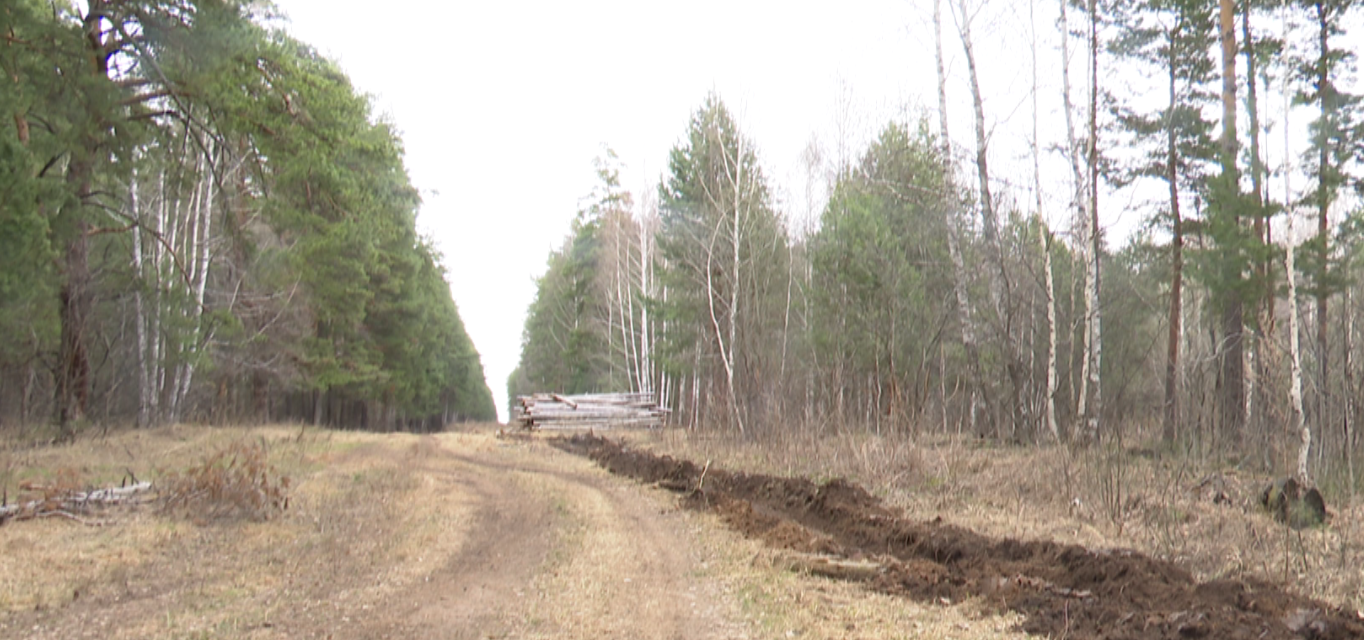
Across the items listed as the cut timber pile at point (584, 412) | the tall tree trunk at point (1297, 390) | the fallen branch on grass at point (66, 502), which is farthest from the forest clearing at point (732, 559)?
the cut timber pile at point (584, 412)

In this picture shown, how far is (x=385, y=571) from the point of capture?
28.8ft

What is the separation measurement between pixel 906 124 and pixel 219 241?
1897 cm

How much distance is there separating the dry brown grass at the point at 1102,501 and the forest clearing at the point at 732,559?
0.04m

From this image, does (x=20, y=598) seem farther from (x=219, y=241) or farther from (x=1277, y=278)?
(x=219, y=241)

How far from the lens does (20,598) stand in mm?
7566

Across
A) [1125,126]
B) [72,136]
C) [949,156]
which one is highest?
[1125,126]

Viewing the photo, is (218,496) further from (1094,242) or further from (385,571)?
(1094,242)

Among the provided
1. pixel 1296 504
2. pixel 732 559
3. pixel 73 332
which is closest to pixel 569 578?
pixel 732 559

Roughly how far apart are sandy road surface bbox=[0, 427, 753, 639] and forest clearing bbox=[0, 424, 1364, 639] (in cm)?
4

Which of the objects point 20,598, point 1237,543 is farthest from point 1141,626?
point 20,598

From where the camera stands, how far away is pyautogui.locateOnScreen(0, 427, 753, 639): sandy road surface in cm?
686

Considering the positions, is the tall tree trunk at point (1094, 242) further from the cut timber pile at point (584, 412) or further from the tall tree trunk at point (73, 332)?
the cut timber pile at point (584, 412)

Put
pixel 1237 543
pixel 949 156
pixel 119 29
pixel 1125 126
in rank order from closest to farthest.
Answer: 1. pixel 1237 543
2. pixel 119 29
3. pixel 949 156
4. pixel 1125 126

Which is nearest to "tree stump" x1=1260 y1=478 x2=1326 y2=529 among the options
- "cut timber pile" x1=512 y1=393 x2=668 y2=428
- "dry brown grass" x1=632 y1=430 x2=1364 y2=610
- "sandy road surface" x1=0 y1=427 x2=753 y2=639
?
"dry brown grass" x1=632 y1=430 x2=1364 y2=610
